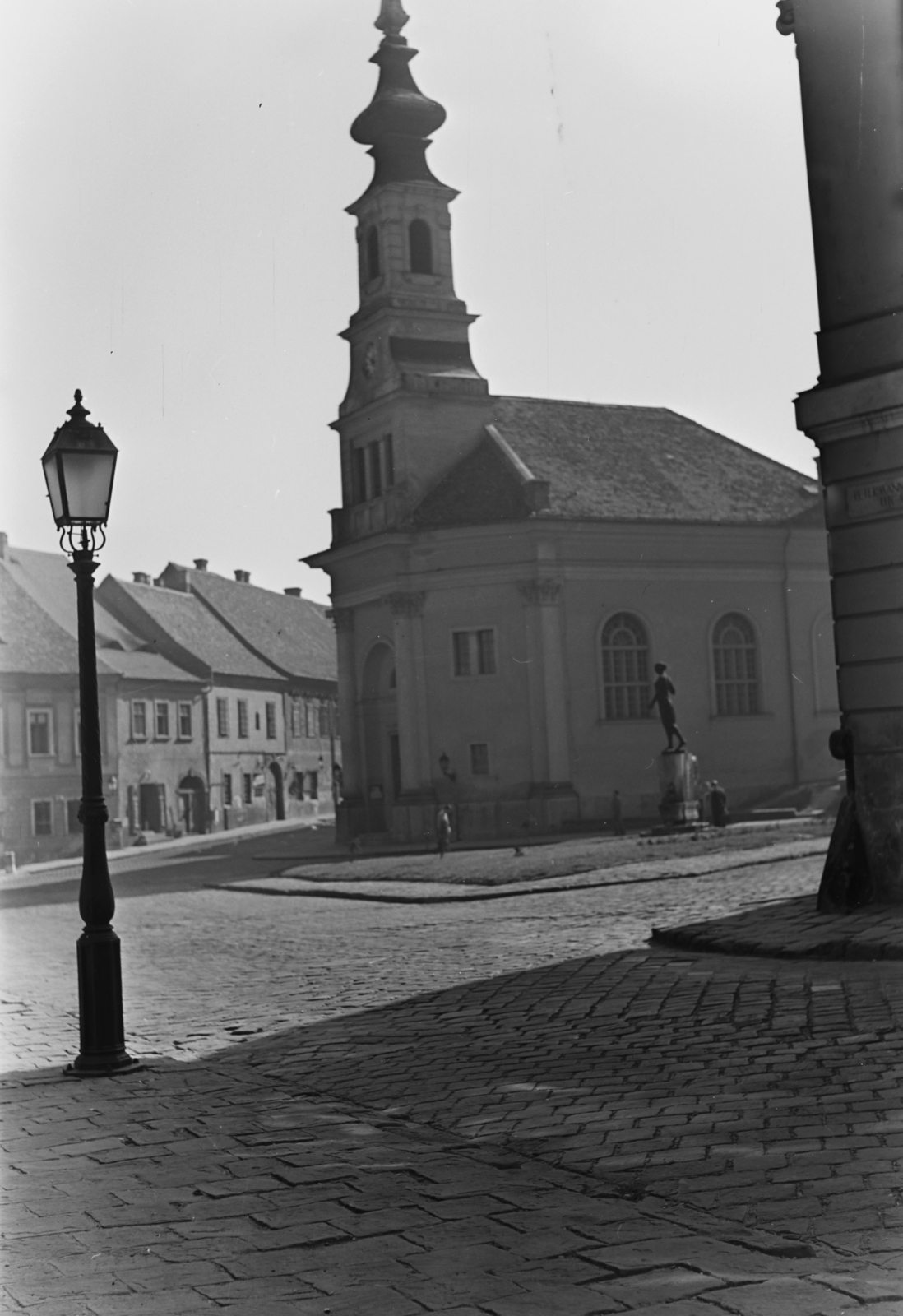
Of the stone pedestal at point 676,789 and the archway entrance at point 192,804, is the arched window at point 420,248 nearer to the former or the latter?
the stone pedestal at point 676,789

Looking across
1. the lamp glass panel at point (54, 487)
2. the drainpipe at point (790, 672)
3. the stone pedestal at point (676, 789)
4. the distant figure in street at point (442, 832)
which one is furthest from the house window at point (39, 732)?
the lamp glass panel at point (54, 487)

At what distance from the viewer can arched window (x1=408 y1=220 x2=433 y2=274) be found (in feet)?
153

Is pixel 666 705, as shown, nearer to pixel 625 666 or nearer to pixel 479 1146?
pixel 625 666

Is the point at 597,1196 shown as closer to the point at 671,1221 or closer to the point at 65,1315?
the point at 671,1221

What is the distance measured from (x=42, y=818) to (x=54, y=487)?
48.2 metres

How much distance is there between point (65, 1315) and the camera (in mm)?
4449

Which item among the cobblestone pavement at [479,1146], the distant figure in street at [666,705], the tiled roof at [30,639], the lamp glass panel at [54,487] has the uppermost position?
the tiled roof at [30,639]

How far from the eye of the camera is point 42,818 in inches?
2195

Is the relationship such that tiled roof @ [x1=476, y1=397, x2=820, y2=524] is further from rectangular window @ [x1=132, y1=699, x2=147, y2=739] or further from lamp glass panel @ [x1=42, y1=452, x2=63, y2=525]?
lamp glass panel @ [x1=42, y1=452, x2=63, y2=525]

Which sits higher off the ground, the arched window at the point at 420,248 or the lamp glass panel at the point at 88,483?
the arched window at the point at 420,248

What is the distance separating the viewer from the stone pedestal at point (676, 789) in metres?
32.8

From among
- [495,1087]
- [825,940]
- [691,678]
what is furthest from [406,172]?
[495,1087]

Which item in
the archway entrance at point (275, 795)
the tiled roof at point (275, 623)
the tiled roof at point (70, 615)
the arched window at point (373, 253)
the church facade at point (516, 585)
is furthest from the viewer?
the tiled roof at point (275, 623)

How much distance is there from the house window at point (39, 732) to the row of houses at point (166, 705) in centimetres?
4
